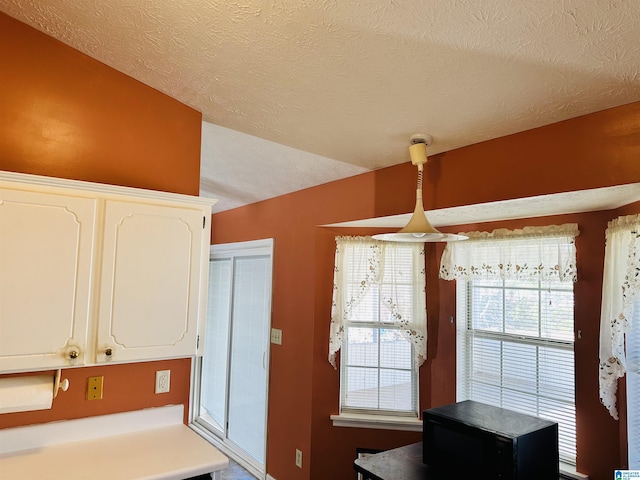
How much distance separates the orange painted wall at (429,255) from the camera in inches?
69.7

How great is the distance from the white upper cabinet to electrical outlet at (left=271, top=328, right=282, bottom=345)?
158 centimetres

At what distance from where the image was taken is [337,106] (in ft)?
6.38

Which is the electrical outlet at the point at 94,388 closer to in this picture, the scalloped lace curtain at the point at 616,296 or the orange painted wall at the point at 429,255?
the orange painted wall at the point at 429,255

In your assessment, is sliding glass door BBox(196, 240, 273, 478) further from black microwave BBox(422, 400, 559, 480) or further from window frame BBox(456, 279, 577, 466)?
black microwave BBox(422, 400, 559, 480)

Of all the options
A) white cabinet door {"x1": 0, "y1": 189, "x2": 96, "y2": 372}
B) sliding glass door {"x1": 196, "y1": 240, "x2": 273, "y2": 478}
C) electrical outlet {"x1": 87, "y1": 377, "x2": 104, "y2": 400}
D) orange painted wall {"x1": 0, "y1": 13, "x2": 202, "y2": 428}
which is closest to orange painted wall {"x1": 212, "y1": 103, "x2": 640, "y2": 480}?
sliding glass door {"x1": 196, "y1": 240, "x2": 273, "y2": 478}

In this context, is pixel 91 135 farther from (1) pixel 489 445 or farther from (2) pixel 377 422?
(2) pixel 377 422

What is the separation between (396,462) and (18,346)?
170 centimetres

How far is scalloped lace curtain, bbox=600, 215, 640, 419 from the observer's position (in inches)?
80.6

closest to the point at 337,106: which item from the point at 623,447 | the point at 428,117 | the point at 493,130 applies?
the point at 428,117

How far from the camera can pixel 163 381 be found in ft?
7.07

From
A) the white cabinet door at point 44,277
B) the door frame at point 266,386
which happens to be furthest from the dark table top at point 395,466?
the door frame at point 266,386

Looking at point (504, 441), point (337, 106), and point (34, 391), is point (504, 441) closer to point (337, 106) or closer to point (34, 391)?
point (337, 106)

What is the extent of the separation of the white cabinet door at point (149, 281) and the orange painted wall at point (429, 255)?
126 centimetres

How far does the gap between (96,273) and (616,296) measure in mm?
2407
